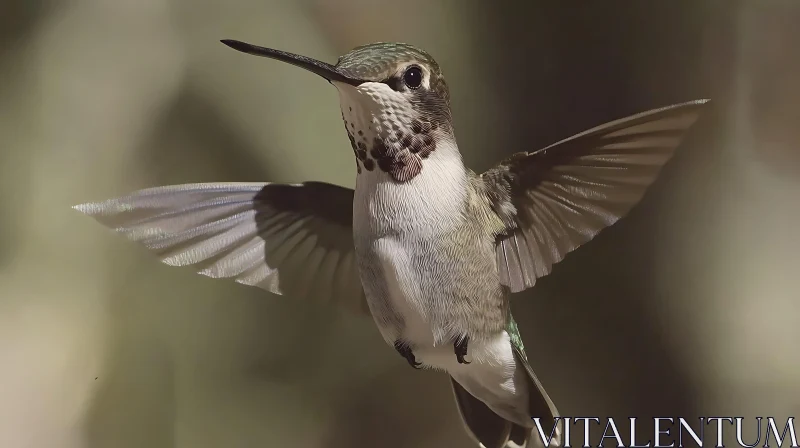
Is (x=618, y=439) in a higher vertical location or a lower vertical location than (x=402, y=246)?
lower

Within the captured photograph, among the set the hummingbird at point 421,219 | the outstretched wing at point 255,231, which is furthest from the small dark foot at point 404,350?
the outstretched wing at point 255,231

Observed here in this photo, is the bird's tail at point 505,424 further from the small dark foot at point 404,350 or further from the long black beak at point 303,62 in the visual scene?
the long black beak at point 303,62

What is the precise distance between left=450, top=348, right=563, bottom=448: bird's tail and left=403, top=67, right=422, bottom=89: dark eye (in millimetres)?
391

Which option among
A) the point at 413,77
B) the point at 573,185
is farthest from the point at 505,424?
the point at 413,77

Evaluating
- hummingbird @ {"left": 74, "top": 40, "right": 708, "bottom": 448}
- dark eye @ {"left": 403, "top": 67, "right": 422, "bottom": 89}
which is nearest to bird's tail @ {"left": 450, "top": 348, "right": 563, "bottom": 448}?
hummingbird @ {"left": 74, "top": 40, "right": 708, "bottom": 448}

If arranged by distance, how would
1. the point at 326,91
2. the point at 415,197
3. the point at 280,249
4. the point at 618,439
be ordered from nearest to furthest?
the point at 415,197
the point at 280,249
the point at 618,439
the point at 326,91

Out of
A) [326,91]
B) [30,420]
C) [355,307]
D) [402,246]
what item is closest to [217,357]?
[30,420]

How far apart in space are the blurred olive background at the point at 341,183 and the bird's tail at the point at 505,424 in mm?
279

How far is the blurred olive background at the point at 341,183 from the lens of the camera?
104cm

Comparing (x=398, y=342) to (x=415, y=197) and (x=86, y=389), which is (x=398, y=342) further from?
(x=86, y=389)

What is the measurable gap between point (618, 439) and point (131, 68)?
44.1 inches

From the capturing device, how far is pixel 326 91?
1.15m

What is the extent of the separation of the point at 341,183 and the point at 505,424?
1.74 feet

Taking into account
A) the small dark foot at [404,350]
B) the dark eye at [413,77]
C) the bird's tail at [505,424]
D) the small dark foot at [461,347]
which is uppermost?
the dark eye at [413,77]
